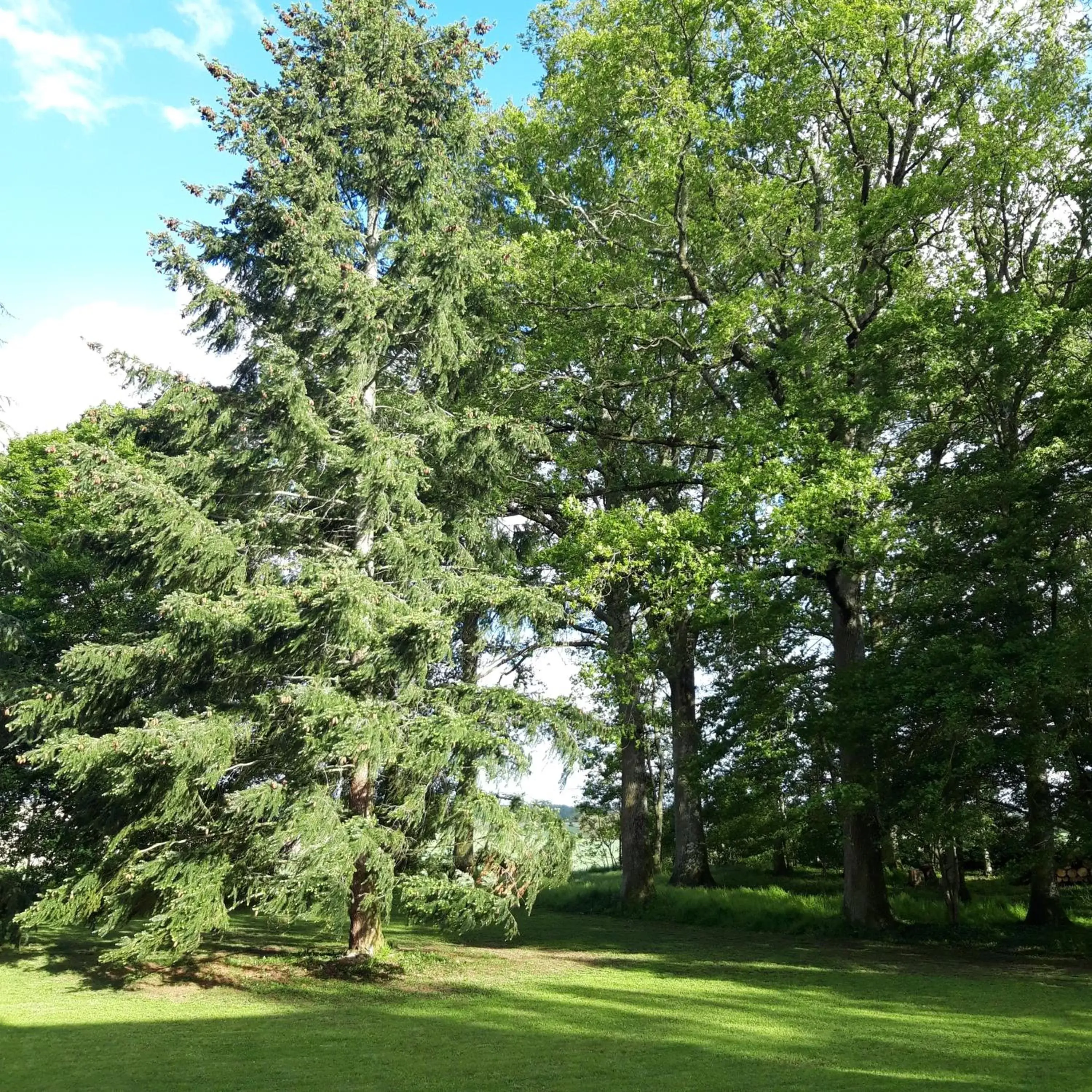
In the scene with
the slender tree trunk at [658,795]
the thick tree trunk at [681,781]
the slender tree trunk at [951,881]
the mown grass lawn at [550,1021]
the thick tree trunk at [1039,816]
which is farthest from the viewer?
the slender tree trunk at [658,795]

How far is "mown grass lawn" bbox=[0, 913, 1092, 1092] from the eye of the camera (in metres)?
7.06

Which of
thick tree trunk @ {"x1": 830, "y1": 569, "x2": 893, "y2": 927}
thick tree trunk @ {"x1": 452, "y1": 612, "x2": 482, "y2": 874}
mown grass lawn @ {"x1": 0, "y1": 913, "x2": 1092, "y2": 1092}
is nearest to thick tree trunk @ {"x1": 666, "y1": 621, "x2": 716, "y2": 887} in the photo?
thick tree trunk @ {"x1": 830, "y1": 569, "x2": 893, "y2": 927}

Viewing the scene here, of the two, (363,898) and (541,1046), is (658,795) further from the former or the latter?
(541,1046)

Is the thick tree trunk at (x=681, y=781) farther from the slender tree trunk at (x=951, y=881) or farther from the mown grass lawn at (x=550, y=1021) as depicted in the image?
the mown grass lawn at (x=550, y=1021)

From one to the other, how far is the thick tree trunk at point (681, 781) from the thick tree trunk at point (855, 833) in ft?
15.2

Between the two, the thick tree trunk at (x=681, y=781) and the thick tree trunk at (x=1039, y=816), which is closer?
the thick tree trunk at (x=1039, y=816)

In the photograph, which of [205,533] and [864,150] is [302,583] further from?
[864,150]

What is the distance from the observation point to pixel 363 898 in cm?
1198

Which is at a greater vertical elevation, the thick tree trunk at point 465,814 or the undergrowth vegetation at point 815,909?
the thick tree trunk at point 465,814

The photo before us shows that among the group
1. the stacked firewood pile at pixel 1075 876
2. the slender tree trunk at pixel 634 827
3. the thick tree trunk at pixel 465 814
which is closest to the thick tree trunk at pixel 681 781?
the slender tree trunk at pixel 634 827

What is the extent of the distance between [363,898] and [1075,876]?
713 inches

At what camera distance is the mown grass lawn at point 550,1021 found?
Result: 7059mm

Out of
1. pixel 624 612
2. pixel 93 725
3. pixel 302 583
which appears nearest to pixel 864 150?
pixel 624 612

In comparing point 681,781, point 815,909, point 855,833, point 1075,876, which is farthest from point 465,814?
point 1075,876
